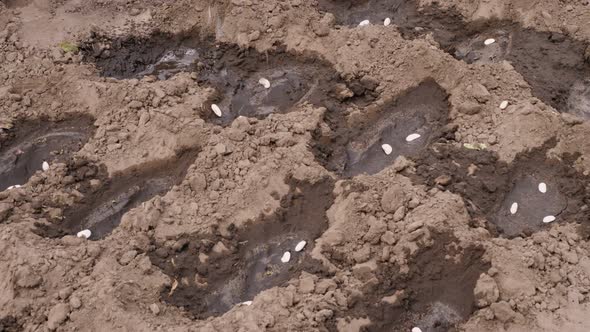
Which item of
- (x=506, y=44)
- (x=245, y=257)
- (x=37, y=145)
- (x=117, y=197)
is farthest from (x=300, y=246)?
(x=506, y=44)

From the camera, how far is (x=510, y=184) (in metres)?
4.18

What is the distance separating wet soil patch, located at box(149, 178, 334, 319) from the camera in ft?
12.3

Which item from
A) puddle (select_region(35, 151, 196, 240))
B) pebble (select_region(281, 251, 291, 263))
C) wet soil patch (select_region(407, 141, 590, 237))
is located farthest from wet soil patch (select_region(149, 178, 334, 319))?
wet soil patch (select_region(407, 141, 590, 237))

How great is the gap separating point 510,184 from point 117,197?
2561 mm

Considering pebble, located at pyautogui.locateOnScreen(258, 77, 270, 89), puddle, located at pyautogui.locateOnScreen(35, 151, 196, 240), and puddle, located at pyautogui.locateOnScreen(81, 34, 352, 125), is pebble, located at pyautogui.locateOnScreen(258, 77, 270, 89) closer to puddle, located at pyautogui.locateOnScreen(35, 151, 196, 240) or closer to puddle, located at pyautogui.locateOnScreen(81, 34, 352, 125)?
puddle, located at pyautogui.locateOnScreen(81, 34, 352, 125)

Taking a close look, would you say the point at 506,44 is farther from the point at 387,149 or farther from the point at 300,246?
the point at 300,246

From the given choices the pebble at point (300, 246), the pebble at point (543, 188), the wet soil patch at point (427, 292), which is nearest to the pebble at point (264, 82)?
the pebble at point (300, 246)

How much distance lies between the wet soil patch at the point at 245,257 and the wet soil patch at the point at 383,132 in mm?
341

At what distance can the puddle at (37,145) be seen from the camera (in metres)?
4.46

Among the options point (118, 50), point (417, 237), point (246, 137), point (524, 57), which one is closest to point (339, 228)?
point (417, 237)

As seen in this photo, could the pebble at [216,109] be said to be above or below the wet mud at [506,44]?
above

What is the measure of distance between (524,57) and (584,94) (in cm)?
50

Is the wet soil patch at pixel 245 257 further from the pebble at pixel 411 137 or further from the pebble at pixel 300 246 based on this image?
the pebble at pixel 411 137

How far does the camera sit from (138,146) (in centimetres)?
438
